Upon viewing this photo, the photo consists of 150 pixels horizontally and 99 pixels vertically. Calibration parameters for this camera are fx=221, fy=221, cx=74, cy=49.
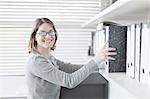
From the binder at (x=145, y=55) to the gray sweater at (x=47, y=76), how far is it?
38 cm

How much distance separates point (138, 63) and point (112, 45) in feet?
0.99

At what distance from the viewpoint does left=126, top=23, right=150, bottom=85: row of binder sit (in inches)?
34.3

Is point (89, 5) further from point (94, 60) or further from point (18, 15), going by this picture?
point (94, 60)

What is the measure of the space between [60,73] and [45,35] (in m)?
0.32

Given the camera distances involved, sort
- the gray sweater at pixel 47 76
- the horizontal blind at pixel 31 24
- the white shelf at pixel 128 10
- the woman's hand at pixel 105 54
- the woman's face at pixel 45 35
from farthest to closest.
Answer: the horizontal blind at pixel 31 24
the woman's face at pixel 45 35
the gray sweater at pixel 47 76
the woman's hand at pixel 105 54
the white shelf at pixel 128 10

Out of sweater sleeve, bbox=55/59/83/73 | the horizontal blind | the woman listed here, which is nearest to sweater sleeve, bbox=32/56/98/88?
the woman

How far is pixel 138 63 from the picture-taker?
0.96 meters

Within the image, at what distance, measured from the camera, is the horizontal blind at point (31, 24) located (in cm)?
222

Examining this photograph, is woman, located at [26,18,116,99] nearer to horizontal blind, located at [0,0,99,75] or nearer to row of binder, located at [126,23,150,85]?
row of binder, located at [126,23,150,85]

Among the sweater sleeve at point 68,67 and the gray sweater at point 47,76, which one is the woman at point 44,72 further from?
the sweater sleeve at point 68,67

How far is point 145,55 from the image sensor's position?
885 millimetres

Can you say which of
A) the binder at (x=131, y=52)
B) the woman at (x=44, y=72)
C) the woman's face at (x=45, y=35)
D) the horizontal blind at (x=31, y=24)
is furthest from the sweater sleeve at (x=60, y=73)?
the horizontal blind at (x=31, y=24)

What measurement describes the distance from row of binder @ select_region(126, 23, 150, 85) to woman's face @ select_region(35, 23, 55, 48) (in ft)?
2.08

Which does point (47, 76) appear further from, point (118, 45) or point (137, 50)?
point (137, 50)
